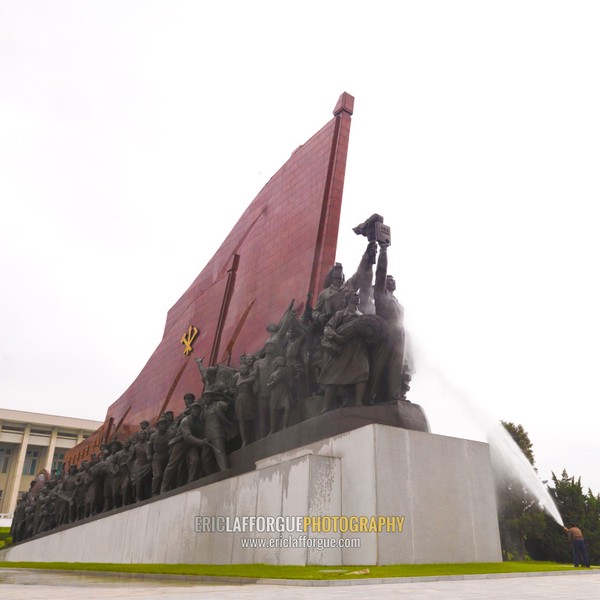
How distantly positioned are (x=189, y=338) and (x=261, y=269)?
14.4 ft

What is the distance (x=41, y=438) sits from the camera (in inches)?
1991

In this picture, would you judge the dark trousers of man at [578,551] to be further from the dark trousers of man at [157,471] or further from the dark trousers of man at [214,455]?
the dark trousers of man at [157,471]

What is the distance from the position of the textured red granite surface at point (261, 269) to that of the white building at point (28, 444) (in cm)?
3521

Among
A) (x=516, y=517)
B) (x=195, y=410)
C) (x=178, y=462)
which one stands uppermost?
(x=195, y=410)

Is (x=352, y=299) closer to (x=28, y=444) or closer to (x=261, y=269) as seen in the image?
(x=261, y=269)

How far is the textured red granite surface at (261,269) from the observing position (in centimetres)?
1252

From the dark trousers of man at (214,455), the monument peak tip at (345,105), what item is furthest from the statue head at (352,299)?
the monument peak tip at (345,105)

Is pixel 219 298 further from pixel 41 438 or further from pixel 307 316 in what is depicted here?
pixel 41 438

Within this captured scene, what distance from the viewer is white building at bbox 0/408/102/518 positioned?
159 feet

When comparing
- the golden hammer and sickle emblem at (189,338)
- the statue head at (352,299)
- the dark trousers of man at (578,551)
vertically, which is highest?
the golden hammer and sickle emblem at (189,338)

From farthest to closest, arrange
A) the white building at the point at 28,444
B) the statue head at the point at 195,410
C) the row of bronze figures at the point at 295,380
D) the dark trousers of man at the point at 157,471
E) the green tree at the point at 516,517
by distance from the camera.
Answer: the white building at the point at 28,444 → the green tree at the point at 516,517 → the dark trousers of man at the point at 157,471 → the statue head at the point at 195,410 → the row of bronze figures at the point at 295,380

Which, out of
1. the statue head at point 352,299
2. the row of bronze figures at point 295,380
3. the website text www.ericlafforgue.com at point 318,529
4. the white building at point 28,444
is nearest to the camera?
the website text www.ericlafforgue.com at point 318,529

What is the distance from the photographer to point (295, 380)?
29.2ft

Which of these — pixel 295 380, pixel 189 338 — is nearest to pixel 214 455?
pixel 295 380
